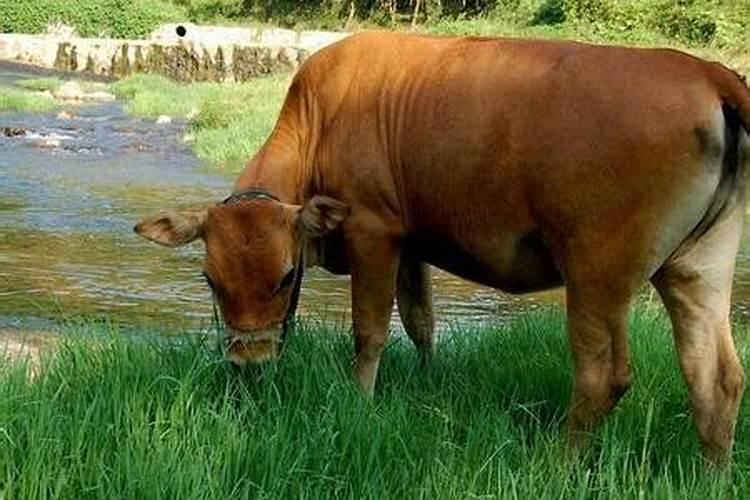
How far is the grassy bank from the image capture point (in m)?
4.58

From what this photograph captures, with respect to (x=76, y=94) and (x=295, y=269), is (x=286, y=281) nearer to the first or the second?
(x=295, y=269)

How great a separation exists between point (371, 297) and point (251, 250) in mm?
716

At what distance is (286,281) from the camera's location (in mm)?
5617

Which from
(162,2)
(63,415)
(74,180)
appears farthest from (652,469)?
(162,2)

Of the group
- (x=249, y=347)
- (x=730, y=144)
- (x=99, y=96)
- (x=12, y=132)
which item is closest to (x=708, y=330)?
(x=730, y=144)

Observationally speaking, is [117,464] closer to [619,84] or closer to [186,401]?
[186,401]

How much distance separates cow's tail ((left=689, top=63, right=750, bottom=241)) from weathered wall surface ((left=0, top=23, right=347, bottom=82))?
37275 mm

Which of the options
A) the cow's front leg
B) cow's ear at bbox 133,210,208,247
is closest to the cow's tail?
the cow's front leg

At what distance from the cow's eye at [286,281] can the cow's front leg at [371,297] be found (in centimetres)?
37

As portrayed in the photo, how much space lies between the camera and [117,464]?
4.58 m

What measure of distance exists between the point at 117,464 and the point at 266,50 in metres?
39.4

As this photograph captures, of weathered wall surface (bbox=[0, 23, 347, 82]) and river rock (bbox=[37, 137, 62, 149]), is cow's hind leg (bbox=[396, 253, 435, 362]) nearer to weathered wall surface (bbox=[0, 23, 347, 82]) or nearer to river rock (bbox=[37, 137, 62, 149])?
river rock (bbox=[37, 137, 62, 149])

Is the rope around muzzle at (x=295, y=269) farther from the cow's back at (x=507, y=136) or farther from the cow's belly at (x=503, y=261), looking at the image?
the cow's belly at (x=503, y=261)

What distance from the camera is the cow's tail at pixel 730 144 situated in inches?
198
